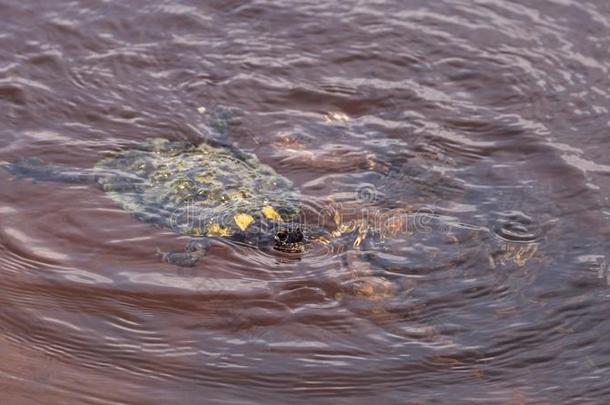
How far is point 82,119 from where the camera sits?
5.71 meters

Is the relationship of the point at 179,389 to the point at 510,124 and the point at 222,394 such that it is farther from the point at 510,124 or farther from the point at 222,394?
the point at 510,124

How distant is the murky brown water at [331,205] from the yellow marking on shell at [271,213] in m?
0.22

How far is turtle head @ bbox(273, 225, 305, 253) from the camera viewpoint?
4688mm

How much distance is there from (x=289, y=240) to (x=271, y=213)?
21 centimetres

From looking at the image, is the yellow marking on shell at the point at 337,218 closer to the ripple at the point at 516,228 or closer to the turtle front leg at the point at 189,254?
the turtle front leg at the point at 189,254

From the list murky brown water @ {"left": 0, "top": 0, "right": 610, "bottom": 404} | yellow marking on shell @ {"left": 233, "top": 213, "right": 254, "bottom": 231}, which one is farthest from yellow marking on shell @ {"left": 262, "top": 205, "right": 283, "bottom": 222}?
murky brown water @ {"left": 0, "top": 0, "right": 610, "bottom": 404}

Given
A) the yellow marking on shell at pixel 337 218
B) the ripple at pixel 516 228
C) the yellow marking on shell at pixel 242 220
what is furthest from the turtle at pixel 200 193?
the ripple at pixel 516 228

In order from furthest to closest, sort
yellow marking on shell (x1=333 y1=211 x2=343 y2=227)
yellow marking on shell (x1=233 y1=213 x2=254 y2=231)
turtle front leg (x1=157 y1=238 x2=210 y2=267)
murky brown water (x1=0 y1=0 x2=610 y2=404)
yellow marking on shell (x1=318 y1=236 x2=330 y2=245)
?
yellow marking on shell (x1=333 y1=211 x2=343 y2=227)
yellow marking on shell (x1=318 y1=236 x2=330 y2=245)
yellow marking on shell (x1=233 y1=213 x2=254 y2=231)
turtle front leg (x1=157 y1=238 x2=210 y2=267)
murky brown water (x1=0 y1=0 x2=610 y2=404)

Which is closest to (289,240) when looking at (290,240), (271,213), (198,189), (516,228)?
(290,240)

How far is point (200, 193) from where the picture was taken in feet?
15.9

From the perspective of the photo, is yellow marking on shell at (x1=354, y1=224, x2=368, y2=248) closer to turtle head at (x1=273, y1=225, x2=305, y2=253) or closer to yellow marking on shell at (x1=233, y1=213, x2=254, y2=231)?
turtle head at (x1=273, y1=225, x2=305, y2=253)

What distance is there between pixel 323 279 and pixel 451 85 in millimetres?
2299

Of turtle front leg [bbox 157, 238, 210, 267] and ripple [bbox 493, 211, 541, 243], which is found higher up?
ripple [bbox 493, 211, 541, 243]

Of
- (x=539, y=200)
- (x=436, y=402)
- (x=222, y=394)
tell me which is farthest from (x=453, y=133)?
(x=222, y=394)
